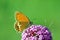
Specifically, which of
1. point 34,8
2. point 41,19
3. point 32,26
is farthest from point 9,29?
point 32,26

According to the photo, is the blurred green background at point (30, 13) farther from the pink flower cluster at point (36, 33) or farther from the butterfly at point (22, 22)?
the pink flower cluster at point (36, 33)

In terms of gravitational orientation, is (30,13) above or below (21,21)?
above

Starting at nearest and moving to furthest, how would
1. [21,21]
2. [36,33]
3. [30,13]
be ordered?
[36,33] → [21,21] → [30,13]

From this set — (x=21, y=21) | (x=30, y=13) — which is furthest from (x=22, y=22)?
(x=30, y=13)

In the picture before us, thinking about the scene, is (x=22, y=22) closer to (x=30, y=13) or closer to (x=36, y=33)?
(x=36, y=33)

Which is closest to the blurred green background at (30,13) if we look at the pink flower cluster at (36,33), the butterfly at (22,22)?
the butterfly at (22,22)

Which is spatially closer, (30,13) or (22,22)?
(22,22)

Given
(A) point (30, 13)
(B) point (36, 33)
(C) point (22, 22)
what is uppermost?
(A) point (30, 13)
